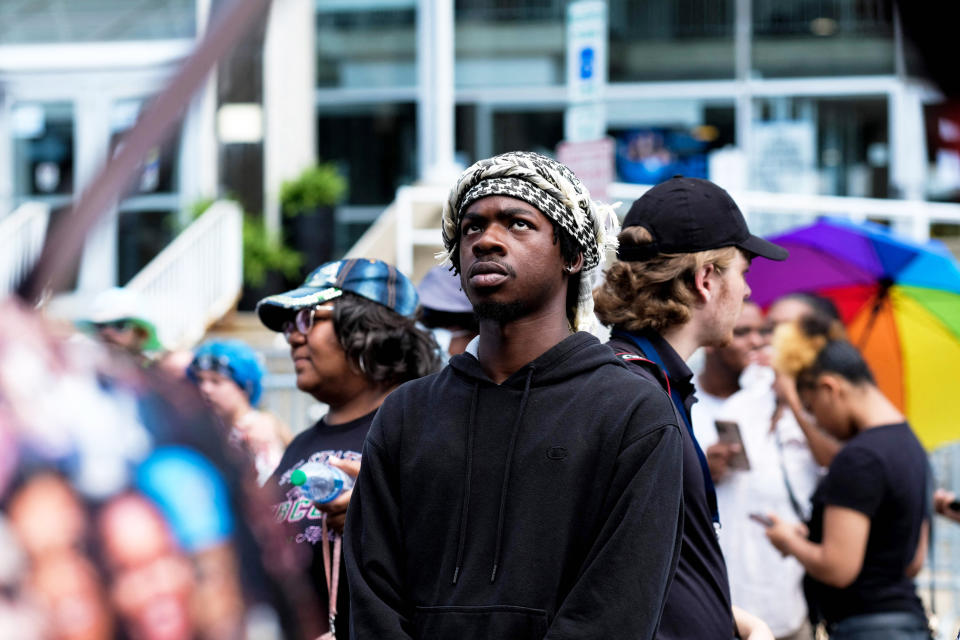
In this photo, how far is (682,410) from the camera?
2.73 metres

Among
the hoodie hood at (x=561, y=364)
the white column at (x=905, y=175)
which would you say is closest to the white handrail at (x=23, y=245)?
the hoodie hood at (x=561, y=364)

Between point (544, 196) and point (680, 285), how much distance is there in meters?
0.79

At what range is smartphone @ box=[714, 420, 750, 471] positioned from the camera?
4.32 meters

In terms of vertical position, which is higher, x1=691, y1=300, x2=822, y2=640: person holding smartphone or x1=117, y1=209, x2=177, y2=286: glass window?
x1=117, y1=209, x2=177, y2=286: glass window

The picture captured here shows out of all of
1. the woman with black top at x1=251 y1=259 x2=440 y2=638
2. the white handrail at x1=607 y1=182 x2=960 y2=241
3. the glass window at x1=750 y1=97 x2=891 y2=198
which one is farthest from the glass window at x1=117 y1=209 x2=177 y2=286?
the glass window at x1=750 y1=97 x2=891 y2=198

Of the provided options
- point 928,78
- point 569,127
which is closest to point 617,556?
point 928,78

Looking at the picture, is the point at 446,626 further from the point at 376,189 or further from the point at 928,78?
the point at 376,189

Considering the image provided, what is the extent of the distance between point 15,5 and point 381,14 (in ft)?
50.3

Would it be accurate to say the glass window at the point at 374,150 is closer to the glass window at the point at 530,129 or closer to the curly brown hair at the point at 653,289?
the glass window at the point at 530,129

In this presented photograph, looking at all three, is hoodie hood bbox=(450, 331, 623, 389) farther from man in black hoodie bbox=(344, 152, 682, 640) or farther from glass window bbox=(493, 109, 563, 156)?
glass window bbox=(493, 109, 563, 156)

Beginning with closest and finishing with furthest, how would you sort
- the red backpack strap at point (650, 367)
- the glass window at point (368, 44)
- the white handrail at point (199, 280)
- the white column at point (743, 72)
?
the red backpack strap at point (650, 367) → the white handrail at point (199, 280) → the white column at point (743, 72) → the glass window at point (368, 44)

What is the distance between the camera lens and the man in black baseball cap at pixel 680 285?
2785mm

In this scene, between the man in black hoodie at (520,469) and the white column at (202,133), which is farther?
the man in black hoodie at (520,469)

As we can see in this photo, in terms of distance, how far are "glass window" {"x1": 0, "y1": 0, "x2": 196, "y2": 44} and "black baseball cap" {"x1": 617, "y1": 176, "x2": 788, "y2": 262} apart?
2.29m
